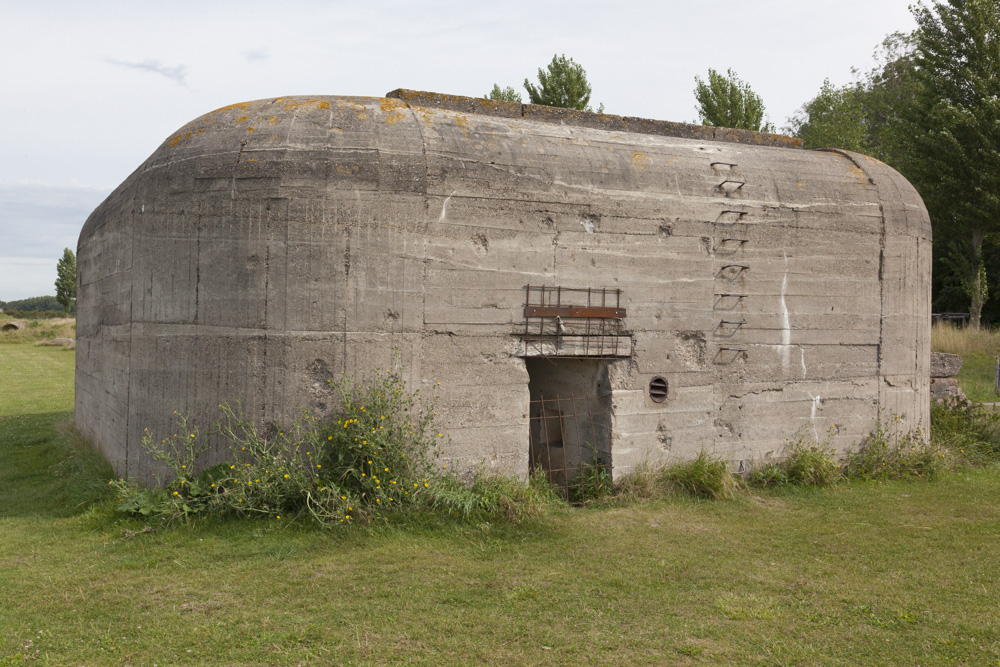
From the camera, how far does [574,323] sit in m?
6.32

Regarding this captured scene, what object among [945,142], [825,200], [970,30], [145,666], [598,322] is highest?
[970,30]

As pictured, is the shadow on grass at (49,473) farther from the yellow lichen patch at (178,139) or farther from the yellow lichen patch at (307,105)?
the yellow lichen patch at (307,105)

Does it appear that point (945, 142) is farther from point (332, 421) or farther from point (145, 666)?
point (145, 666)

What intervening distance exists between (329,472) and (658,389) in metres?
3.03

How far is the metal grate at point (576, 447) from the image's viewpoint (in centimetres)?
647

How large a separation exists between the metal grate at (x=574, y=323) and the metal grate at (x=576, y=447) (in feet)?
1.70

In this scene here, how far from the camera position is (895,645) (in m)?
3.82

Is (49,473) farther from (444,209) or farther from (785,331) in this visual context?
(785,331)

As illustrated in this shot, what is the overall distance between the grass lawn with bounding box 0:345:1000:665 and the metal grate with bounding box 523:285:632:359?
135 centimetres

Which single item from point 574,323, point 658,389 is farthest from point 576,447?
point 574,323

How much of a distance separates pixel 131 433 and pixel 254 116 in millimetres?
2846

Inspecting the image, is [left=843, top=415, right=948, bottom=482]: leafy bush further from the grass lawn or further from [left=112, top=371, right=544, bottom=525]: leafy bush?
[left=112, top=371, right=544, bottom=525]: leafy bush

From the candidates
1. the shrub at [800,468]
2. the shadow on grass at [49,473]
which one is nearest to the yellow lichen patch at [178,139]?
the shadow on grass at [49,473]

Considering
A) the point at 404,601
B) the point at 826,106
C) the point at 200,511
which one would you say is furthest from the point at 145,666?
the point at 826,106
